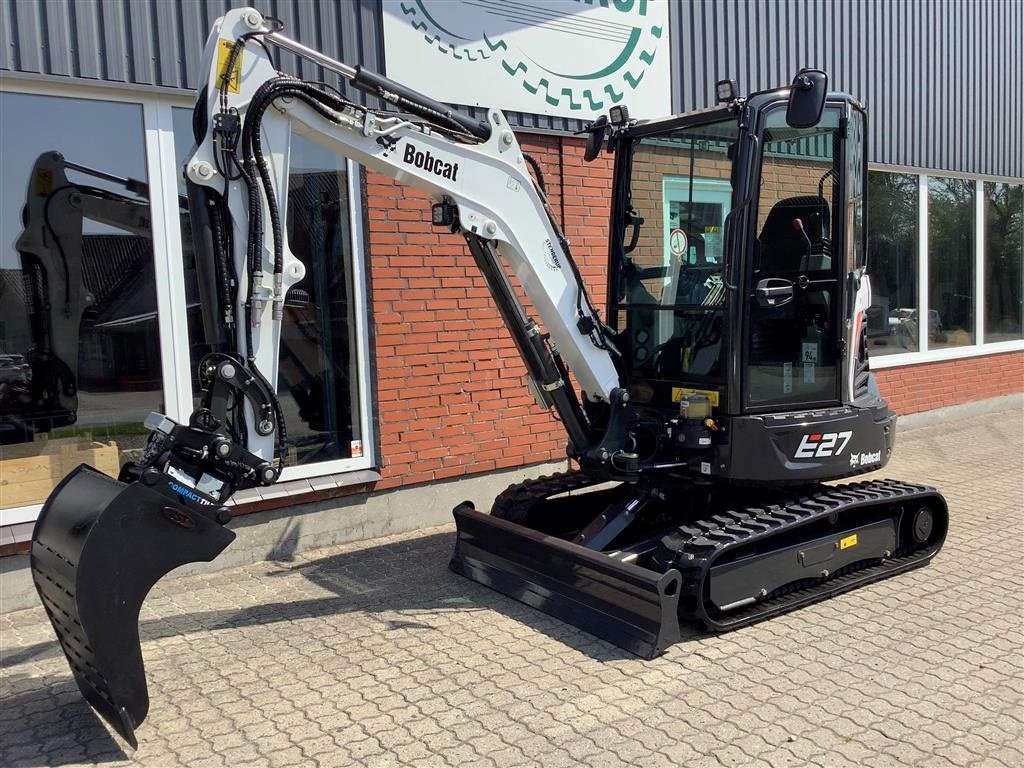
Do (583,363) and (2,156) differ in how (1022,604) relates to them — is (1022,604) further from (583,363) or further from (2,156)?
(2,156)

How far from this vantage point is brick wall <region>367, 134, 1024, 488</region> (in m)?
6.67

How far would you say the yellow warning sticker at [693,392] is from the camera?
4996 mm

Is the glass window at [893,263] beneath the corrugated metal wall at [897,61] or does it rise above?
beneath

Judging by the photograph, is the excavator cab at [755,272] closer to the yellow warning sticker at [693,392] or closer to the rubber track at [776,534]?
the yellow warning sticker at [693,392]

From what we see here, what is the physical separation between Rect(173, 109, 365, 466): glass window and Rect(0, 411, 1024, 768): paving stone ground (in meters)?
1.21

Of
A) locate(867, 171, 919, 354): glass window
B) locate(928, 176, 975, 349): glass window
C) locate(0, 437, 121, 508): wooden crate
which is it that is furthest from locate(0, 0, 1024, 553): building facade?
locate(928, 176, 975, 349): glass window

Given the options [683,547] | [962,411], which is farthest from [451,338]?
[962,411]

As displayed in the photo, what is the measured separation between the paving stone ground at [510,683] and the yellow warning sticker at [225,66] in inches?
109

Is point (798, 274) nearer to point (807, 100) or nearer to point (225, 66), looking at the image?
point (807, 100)

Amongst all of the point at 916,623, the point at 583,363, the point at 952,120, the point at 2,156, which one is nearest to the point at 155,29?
the point at 2,156

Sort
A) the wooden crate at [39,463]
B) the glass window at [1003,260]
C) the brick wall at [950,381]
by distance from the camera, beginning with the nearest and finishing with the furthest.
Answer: the wooden crate at [39,463] → the brick wall at [950,381] → the glass window at [1003,260]

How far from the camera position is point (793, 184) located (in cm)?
495

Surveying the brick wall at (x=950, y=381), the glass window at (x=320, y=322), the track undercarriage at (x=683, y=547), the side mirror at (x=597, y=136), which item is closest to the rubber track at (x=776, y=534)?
the track undercarriage at (x=683, y=547)

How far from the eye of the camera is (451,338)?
6.98 metres
